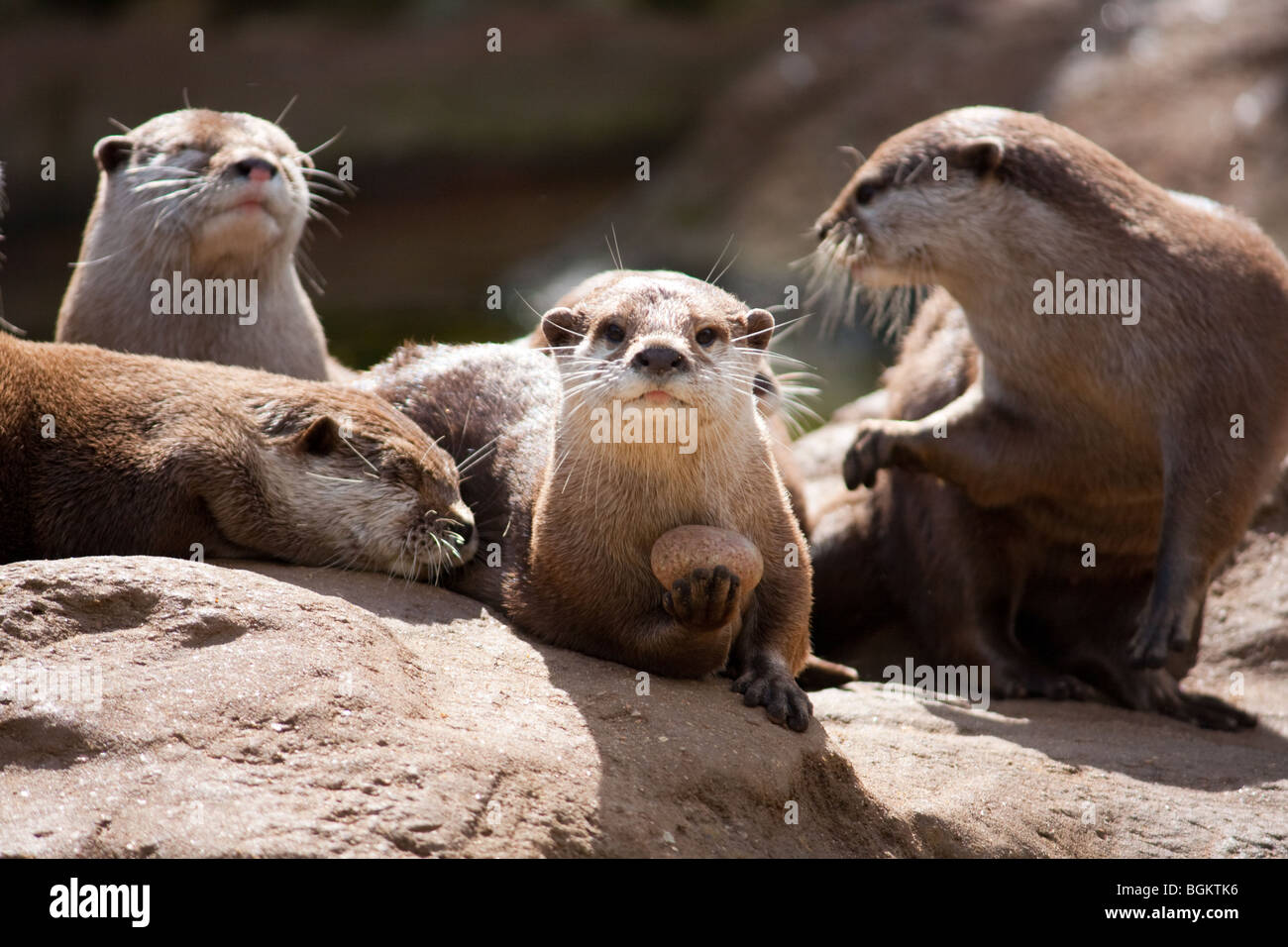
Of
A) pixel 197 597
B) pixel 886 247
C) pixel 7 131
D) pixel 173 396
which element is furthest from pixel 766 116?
pixel 197 597

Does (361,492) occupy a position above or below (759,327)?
below

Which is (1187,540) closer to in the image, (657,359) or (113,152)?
(657,359)

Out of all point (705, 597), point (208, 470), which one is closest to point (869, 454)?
point (705, 597)

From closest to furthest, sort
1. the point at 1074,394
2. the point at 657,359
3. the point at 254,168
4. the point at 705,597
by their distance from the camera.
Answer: the point at 657,359, the point at 705,597, the point at 1074,394, the point at 254,168

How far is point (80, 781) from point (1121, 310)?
3.03 m

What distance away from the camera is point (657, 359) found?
2848 mm

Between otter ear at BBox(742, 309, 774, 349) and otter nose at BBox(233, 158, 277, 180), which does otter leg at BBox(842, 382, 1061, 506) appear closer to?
otter ear at BBox(742, 309, 774, 349)

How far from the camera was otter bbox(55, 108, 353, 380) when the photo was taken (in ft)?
14.9

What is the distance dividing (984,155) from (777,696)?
2.02 m

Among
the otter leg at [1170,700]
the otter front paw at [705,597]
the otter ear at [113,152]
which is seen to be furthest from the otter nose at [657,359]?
the otter ear at [113,152]

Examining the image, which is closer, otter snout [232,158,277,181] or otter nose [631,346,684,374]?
otter nose [631,346,684,374]

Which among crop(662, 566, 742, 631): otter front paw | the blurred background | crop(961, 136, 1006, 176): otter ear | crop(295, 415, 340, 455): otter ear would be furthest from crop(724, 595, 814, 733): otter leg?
the blurred background

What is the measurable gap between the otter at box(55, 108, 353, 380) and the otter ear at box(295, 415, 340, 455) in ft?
3.60

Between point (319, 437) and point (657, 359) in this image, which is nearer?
point (657, 359)
